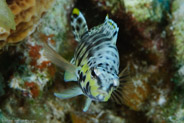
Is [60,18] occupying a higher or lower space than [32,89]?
higher

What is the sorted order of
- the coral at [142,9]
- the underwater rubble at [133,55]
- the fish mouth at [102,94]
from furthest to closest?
1. the coral at [142,9]
2. the underwater rubble at [133,55]
3. the fish mouth at [102,94]

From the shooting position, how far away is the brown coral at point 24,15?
10.1 ft

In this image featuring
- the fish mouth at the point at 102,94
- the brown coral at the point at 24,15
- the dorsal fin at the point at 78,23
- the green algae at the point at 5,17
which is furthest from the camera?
the dorsal fin at the point at 78,23

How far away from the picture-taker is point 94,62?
2768mm

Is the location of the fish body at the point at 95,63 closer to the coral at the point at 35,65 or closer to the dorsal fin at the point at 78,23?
the dorsal fin at the point at 78,23

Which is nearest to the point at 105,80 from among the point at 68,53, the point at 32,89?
the point at 32,89

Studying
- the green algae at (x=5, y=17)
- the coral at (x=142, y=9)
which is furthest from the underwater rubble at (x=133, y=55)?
the green algae at (x=5, y=17)

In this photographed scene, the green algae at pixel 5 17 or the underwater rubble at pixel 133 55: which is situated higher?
the green algae at pixel 5 17

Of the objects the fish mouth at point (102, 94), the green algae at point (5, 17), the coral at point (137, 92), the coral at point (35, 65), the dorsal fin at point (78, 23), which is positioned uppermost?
the green algae at point (5, 17)

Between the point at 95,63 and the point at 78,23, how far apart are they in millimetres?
1301

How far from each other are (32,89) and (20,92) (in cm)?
23

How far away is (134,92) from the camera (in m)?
4.59

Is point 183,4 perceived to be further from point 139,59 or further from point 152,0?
point 139,59

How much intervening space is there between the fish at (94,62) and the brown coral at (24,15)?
2.23ft
